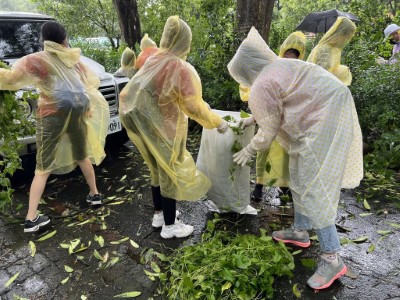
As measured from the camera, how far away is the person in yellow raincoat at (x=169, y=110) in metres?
2.44

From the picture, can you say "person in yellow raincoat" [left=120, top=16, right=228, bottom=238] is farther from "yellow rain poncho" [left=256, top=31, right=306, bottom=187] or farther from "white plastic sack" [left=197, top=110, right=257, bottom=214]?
"yellow rain poncho" [left=256, top=31, right=306, bottom=187]

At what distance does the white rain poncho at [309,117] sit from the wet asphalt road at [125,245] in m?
0.69

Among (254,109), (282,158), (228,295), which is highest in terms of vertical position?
(254,109)

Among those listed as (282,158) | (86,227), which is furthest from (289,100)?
(86,227)

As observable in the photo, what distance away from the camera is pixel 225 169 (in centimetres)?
297

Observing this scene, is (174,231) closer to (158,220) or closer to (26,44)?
(158,220)

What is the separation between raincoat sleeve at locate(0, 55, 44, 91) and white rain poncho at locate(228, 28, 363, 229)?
69.0 inches

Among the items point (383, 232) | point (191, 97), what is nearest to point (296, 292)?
point (383, 232)

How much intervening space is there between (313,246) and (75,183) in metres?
2.89

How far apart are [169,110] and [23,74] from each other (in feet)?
4.15

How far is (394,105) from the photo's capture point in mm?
4074

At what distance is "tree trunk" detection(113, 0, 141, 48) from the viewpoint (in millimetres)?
7921

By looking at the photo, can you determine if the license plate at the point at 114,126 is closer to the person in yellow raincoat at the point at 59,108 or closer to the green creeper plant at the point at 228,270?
the person in yellow raincoat at the point at 59,108

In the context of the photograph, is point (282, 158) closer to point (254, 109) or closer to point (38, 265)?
point (254, 109)
